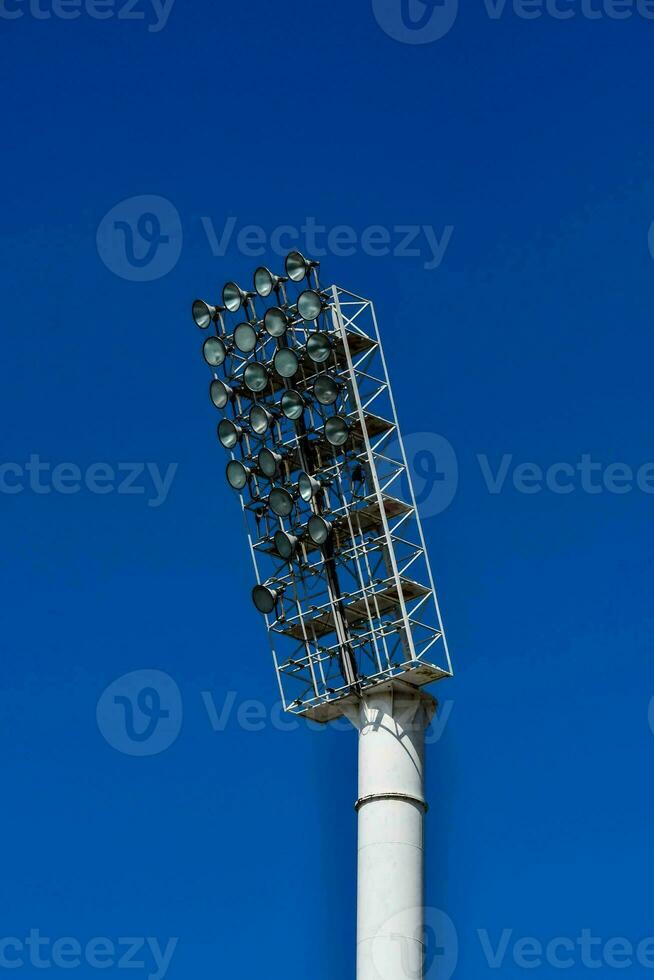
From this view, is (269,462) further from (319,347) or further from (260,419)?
(319,347)

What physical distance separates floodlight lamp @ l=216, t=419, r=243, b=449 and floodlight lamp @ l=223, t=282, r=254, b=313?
4.14 meters

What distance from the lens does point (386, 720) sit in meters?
56.3

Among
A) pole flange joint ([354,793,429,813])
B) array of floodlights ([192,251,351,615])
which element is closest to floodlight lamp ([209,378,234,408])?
array of floodlights ([192,251,351,615])

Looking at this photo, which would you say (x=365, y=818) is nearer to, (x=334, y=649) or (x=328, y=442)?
(x=334, y=649)

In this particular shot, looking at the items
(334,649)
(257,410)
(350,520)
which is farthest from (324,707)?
(257,410)

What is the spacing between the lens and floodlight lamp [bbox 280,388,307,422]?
194ft

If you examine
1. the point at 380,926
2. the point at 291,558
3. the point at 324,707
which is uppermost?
the point at 291,558

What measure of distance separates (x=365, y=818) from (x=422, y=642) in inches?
231

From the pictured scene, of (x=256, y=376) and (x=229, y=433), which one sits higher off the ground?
(x=256, y=376)

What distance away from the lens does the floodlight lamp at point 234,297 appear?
6175 centimetres

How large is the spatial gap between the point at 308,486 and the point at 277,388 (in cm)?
467

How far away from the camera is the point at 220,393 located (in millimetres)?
61562

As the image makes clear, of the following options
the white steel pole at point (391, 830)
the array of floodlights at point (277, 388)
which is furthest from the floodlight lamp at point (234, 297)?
the white steel pole at point (391, 830)

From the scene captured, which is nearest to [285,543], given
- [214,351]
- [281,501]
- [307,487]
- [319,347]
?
[281,501]
